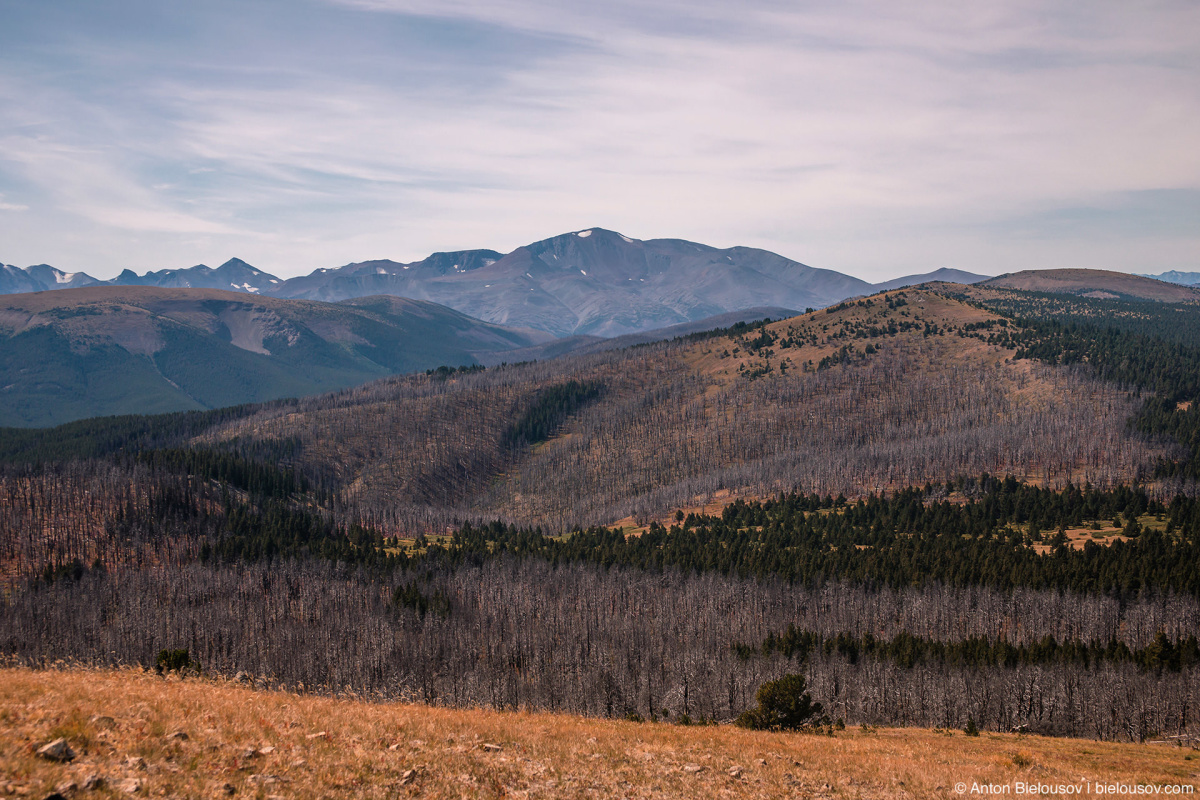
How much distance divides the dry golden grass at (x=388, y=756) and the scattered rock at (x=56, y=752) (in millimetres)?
285

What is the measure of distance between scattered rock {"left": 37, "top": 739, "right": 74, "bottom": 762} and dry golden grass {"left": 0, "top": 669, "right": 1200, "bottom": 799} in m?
0.28

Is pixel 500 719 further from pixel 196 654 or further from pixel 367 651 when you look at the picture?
pixel 196 654

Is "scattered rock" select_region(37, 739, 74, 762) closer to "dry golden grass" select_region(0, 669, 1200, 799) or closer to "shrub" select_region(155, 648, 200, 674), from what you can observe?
"dry golden grass" select_region(0, 669, 1200, 799)

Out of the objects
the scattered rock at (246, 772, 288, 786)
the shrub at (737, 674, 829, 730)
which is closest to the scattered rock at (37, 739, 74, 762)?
the scattered rock at (246, 772, 288, 786)

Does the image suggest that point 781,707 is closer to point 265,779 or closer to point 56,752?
point 265,779

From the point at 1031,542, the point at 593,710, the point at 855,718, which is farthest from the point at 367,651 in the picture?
the point at 1031,542

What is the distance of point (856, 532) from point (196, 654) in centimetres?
15825

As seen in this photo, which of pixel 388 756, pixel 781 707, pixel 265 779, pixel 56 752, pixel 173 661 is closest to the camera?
pixel 56 752

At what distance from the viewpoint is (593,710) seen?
118812mm

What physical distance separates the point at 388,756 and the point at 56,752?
11531 mm

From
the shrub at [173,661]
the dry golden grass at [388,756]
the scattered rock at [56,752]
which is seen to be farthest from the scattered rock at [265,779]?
the shrub at [173,661]

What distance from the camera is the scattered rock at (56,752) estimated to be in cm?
2403

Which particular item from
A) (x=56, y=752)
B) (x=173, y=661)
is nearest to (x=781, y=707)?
(x=173, y=661)

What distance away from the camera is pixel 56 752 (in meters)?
24.2
